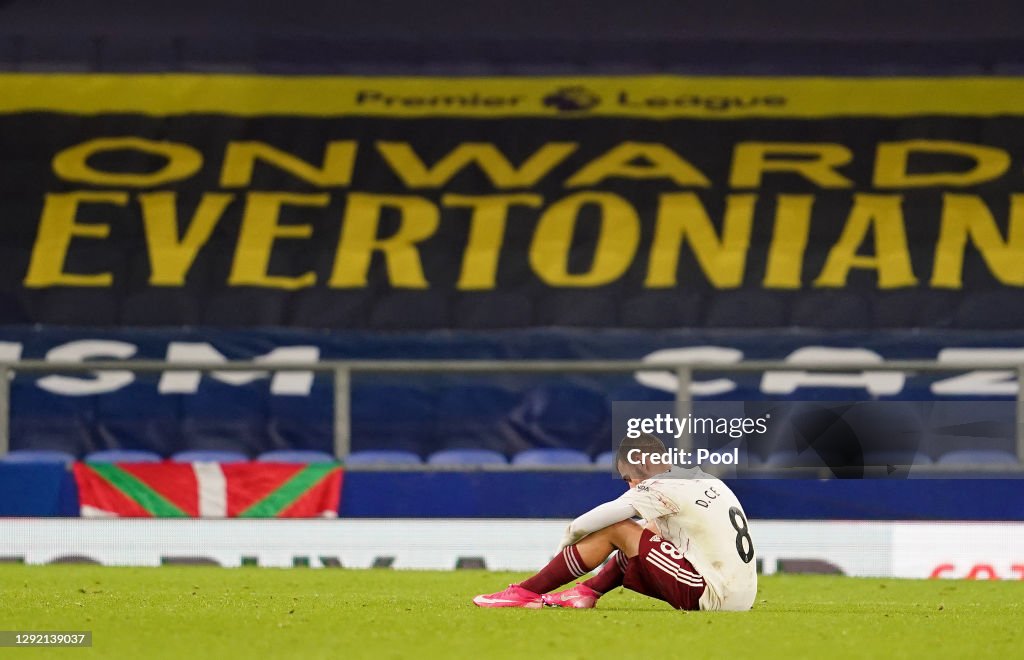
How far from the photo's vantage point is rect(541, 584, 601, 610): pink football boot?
777 cm

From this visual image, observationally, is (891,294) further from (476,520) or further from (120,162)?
(120,162)

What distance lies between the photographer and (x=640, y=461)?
7375 mm

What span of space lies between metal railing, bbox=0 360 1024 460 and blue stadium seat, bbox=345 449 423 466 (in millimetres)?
98

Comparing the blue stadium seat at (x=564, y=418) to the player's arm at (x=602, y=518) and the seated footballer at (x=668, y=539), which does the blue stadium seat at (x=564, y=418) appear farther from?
the player's arm at (x=602, y=518)

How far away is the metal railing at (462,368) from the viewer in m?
11.0

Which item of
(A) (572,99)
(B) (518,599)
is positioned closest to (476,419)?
(A) (572,99)

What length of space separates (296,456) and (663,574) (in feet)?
17.3

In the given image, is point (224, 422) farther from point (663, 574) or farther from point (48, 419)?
point (663, 574)

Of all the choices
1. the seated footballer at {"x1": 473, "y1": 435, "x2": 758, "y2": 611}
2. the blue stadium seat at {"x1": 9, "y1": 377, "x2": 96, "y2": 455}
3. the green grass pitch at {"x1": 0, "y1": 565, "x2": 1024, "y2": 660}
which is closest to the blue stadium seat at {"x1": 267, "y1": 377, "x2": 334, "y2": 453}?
the blue stadium seat at {"x1": 9, "y1": 377, "x2": 96, "y2": 455}

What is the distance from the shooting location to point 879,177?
48.8 feet

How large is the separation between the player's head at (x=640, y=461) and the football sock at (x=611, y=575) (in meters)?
0.39

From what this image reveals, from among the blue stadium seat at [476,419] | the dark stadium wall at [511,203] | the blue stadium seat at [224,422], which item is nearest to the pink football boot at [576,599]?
the blue stadium seat at [476,419]

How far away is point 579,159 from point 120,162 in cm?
389

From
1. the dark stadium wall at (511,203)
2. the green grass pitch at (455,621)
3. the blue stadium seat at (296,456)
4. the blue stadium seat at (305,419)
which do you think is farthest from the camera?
the dark stadium wall at (511,203)
